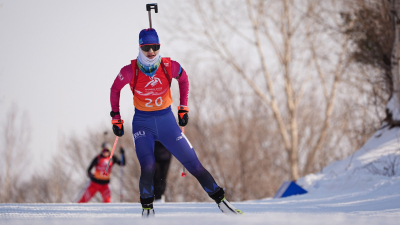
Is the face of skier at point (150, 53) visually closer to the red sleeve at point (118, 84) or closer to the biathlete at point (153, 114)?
the biathlete at point (153, 114)

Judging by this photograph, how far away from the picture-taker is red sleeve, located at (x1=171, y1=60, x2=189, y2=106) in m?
4.33

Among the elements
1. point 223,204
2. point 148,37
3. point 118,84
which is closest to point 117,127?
point 118,84

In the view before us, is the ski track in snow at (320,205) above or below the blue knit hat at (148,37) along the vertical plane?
below

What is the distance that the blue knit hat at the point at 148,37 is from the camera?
161 inches

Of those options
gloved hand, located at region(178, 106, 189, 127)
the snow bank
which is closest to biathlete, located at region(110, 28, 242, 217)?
gloved hand, located at region(178, 106, 189, 127)

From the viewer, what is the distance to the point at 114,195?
1123 inches

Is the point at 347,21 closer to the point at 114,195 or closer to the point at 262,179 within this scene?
the point at 262,179

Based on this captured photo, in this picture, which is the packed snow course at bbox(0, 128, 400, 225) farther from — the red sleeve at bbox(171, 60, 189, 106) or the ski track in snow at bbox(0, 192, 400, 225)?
the red sleeve at bbox(171, 60, 189, 106)

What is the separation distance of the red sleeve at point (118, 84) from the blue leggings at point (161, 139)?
0.32 metres

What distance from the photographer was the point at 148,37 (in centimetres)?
410

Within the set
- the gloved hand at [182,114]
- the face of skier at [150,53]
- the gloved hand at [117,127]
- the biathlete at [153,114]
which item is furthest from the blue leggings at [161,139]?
the face of skier at [150,53]

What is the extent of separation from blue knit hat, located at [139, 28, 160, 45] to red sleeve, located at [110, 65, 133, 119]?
0.93 feet

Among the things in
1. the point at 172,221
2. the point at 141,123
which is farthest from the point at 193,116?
the point at 172,221

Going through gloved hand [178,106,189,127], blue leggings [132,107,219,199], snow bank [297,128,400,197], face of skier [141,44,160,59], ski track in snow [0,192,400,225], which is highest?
face of skier [141,44,160,59]
